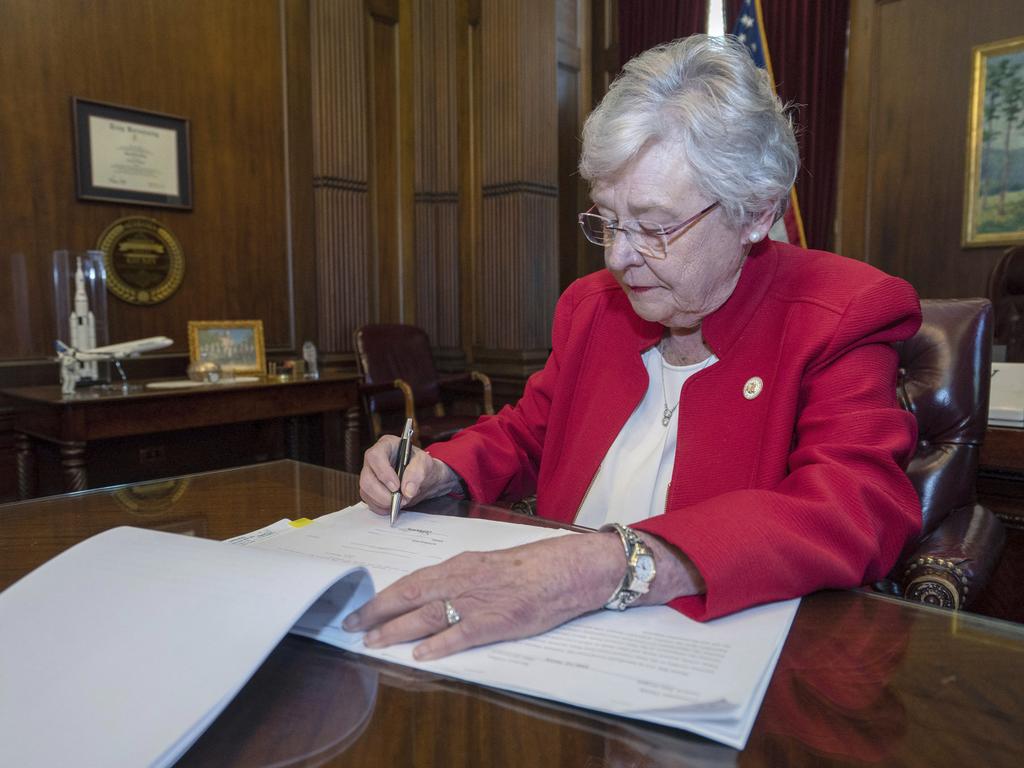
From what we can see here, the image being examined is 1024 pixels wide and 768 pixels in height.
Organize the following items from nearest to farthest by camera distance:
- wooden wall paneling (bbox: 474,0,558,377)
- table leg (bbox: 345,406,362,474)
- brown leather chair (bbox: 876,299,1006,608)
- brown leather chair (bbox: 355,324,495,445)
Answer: brown leather chair (bbox: 876,299,1006,608)
table leg (bbox: 345,406,362,474)
brown leather chair (bbox: 355,324,495,445)
wooden wall paneling (bbox: 474,0,558,377)

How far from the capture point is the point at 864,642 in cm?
76

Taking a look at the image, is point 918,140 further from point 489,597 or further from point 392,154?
point 489,597

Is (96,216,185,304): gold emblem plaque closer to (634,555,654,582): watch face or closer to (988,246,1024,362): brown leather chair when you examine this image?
(634,555,654,582): watch face

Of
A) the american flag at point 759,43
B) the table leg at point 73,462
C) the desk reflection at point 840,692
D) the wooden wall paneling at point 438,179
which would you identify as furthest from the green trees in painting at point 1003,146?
the table leg at point 73,462

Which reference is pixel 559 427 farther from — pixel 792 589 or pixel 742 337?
pixel 792 589

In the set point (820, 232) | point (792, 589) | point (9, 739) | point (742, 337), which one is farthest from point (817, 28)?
point (9, 739)

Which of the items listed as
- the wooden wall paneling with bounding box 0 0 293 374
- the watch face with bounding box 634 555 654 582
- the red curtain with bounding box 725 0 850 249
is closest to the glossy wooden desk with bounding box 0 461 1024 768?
the watch face with bounding box 634 555 654 582

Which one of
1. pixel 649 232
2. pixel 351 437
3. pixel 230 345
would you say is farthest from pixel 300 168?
pixel 649 232

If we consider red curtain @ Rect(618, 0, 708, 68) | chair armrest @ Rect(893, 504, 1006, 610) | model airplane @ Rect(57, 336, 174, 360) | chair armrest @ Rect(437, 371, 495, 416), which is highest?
red curtain @ Rect(618, 0, 708, 68)

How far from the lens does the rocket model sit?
3570 mm

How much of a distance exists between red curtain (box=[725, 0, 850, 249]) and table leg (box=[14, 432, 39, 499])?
178 inches

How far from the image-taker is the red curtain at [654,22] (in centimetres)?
493

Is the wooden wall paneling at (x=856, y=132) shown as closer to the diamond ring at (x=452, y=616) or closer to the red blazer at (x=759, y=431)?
the red blazer at (x=759, y=431)

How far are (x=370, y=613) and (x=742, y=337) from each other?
89cm
